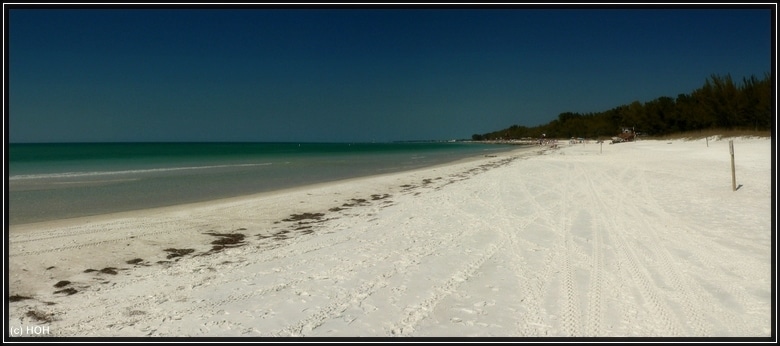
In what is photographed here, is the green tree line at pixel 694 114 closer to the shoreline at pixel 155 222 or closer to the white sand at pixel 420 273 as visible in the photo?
the white sand at pixel 420 273

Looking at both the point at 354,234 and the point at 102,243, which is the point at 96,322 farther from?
the point at 354,234

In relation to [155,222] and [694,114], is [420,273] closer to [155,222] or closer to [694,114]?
[155,222]

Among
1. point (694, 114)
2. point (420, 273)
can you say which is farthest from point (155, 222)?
point (694, 114)

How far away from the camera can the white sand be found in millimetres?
3666

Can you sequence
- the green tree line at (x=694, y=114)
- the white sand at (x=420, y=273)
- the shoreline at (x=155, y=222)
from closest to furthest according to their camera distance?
the white sand at (x=420, y=273), the shoreline at (x=155, y=222), the green tree line at (x=694, y=114)

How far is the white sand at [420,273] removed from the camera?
367 centimetres

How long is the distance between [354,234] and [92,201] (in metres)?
7.68

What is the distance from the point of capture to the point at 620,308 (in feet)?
12.7

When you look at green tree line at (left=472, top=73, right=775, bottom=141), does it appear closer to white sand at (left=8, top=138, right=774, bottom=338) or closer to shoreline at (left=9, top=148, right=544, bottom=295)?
white sand at (left=8, top=138, right=774, bottom=338)

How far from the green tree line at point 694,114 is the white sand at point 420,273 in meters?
2.09

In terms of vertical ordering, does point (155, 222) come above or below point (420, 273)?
above

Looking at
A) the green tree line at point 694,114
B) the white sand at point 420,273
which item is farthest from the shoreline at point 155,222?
the green tree line at point 694,114

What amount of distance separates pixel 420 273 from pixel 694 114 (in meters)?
55.1

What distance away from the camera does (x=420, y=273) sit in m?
5.15
